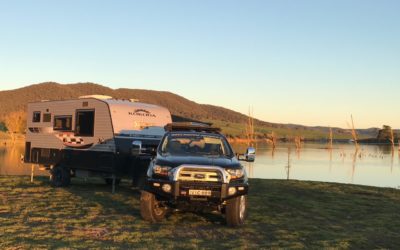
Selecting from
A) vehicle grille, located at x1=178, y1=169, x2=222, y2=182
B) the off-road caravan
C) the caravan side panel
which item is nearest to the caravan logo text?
the off-road caravan

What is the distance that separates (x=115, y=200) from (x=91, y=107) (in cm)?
414

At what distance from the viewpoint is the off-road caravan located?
15430 mm

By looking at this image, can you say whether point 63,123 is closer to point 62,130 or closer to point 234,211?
point 62,130

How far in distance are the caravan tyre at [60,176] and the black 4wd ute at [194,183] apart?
305 inches

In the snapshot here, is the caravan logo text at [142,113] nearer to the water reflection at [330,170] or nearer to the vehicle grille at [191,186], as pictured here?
the vehicle grille at [191,186]

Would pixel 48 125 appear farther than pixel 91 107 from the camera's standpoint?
Yes

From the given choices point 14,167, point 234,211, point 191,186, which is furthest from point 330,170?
point 191,186

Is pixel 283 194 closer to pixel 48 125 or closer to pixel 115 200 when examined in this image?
pixel 115 200

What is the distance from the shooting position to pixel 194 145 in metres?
10.9

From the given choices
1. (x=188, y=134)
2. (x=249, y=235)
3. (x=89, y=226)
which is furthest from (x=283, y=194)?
(x=89, y=226)

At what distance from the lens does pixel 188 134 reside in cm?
1107

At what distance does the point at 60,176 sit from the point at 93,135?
250cm

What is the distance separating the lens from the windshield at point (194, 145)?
10.6 m

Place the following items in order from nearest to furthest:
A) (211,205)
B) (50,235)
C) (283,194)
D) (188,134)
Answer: (50,235) → (211,205) → (188,134) → (283,194)
